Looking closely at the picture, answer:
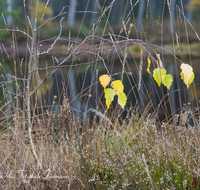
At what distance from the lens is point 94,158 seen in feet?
4.17

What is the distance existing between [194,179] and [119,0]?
861 inches

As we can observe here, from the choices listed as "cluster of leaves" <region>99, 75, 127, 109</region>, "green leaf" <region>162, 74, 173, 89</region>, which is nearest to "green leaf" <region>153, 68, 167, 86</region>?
"green leaf" <region>162, 74, 173, 89</region>

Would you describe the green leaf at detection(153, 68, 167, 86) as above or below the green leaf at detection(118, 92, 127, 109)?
above

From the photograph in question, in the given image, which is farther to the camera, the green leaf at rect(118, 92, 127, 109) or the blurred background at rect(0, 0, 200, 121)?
the blurred background at rect(0, 0, 200, 121)

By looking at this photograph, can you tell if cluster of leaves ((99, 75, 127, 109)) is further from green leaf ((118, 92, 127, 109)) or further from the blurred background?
the blurred background

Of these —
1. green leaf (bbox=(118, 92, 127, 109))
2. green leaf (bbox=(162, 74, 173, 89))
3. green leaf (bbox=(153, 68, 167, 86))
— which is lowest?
green leaf (bbox=(118, 92, 127, 109))

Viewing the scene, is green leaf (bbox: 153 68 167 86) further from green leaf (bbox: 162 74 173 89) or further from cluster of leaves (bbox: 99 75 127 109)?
cluster of leaves (bbox: 99 75 127 109)

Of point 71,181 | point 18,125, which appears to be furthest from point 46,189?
point 18,125

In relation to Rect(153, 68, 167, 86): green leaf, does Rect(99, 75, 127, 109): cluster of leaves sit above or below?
below

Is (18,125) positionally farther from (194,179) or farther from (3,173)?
(194,179)

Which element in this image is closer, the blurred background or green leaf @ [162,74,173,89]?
green leaf @ [162,74,173,89]

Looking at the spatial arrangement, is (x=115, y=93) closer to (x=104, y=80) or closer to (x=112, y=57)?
(x=104, y=80)

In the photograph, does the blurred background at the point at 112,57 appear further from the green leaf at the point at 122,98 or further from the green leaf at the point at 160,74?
the green leaf at the point at 122,98

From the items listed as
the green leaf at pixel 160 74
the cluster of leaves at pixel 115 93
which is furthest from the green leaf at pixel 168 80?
the cluster of leaves at pixel 115 93
